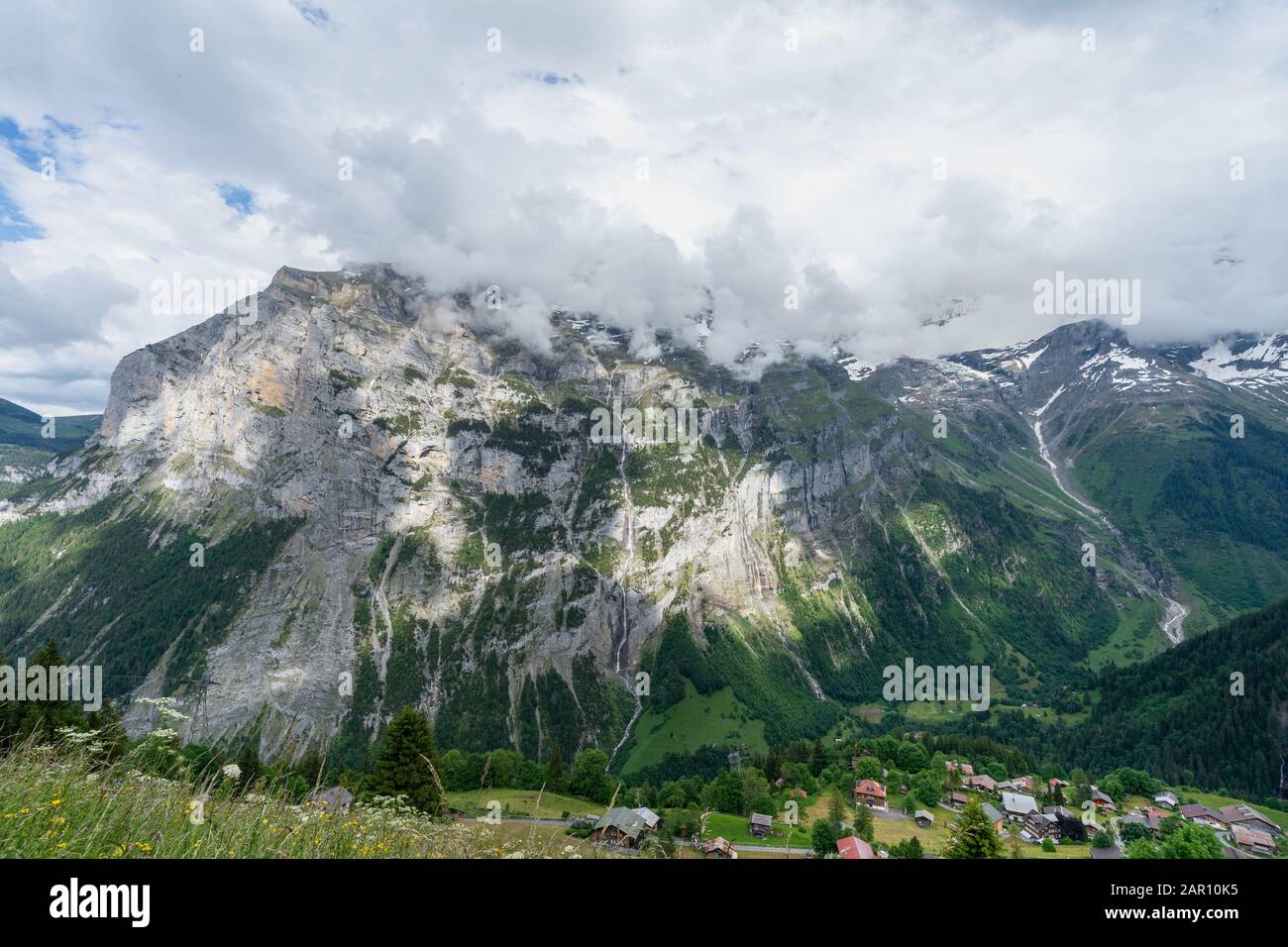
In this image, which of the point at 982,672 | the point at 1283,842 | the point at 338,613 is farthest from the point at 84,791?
the point at 982,672

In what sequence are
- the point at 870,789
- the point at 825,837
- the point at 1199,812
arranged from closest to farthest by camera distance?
the point at 825,837, the point at 870,789, the point at 1199,812

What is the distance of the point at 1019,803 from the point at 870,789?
49.9 ft

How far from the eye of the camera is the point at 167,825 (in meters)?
5.95

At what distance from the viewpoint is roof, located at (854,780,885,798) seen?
204 feet

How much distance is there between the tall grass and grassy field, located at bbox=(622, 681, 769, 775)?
14888 cm

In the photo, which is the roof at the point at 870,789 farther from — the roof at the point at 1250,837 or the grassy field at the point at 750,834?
the roof at the point at 1250,837

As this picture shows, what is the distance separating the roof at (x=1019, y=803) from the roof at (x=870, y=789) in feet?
41.0

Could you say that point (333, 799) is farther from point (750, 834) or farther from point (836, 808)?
point (836, 808)

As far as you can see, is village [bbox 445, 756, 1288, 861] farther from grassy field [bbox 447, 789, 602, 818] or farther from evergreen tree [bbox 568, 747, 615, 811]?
evergreen tree [bbox 568, 747, 615, 811]

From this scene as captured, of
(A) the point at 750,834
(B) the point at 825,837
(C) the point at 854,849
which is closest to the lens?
(C) the point at 854,849

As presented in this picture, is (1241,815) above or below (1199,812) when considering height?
below

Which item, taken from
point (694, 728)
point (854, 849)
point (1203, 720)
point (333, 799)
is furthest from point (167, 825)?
point (1203, 720)
